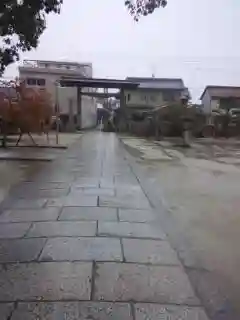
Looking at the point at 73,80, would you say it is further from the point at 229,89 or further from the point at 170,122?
the point at 229,89

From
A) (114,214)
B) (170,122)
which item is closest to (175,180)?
(114,214)

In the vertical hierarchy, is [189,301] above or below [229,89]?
below

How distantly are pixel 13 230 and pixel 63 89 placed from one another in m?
44.7

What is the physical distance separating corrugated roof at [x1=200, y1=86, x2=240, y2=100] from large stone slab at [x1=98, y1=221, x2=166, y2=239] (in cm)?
5108

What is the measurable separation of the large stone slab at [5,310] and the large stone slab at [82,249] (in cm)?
123

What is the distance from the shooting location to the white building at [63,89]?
49156mm

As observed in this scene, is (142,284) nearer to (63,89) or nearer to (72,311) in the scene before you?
(72,311)

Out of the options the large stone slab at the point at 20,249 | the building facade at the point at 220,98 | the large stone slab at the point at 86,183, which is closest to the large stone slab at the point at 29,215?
the large stone slab at the point at 20,249

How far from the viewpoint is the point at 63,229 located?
20.9ft

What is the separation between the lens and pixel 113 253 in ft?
17.4

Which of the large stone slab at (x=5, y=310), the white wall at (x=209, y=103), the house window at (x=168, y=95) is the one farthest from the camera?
the house window at (x=168, y=95)

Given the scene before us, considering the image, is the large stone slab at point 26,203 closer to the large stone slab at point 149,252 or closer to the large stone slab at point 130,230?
the large stone slab at point 130,230

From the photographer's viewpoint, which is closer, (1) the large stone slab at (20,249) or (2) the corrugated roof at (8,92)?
(1) the large stone slab at (20,249)

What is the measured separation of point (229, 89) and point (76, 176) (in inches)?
1914
